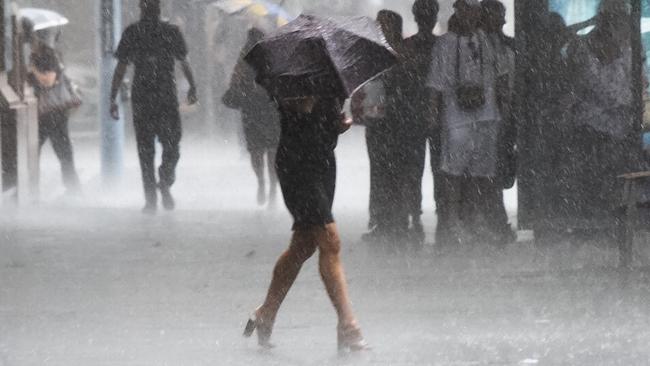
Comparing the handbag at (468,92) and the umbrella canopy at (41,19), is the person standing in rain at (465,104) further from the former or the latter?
the umbrella canopy at (41,19)

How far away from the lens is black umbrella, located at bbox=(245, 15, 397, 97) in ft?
28.8

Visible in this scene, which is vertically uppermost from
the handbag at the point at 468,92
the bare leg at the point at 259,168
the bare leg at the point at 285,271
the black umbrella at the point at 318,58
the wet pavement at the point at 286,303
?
the black umbrella at the point at 318,58

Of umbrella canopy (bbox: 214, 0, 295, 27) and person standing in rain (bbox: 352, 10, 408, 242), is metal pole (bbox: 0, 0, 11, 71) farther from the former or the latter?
umbrella canopy (bbox: 214, 0, 295, 27)

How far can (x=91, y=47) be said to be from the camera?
122 feet

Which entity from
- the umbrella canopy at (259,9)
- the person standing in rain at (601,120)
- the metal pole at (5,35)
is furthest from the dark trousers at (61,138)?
the person standing in rain at (601,120)

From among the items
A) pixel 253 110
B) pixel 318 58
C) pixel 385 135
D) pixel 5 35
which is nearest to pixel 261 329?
pixel 318 58

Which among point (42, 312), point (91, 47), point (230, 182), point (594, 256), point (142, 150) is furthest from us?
point (91, 47)

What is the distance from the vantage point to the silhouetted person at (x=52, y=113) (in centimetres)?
1900

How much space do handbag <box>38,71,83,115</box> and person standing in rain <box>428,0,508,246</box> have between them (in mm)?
6378

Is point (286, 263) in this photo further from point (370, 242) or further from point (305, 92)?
point (370, 242)

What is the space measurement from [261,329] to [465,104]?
4594 mm

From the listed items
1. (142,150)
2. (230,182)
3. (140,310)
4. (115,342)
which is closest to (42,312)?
(140,310)

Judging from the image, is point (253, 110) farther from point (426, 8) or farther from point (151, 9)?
point (426, 8)

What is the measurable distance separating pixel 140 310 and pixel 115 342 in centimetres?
132
